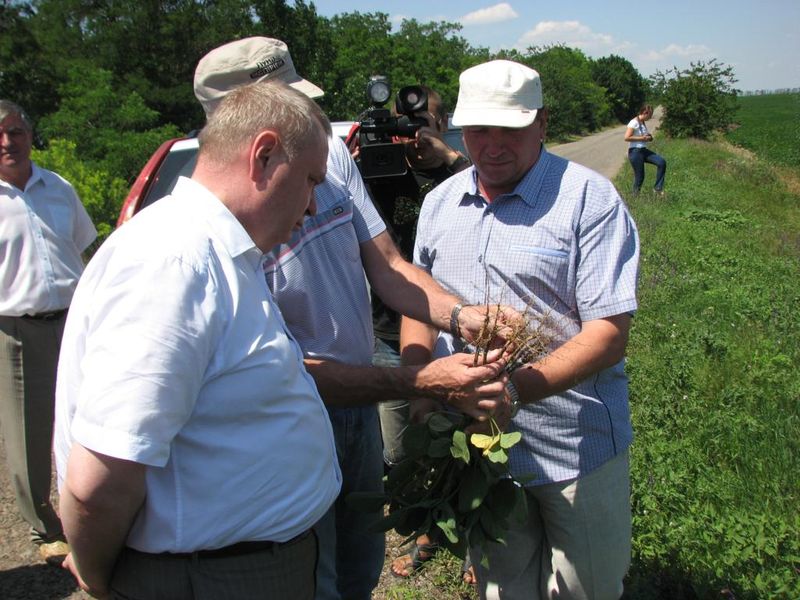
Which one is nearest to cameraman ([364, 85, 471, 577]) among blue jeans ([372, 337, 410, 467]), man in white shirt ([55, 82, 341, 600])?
blue jeans ([372, 337, 410, 467])

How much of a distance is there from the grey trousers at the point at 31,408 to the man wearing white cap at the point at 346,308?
195 centimetres

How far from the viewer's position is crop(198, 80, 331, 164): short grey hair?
1552 mm

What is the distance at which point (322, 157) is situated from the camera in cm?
168

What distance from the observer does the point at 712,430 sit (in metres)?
3.99

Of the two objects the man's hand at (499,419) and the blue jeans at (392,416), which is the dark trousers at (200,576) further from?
the blue jeans at (392,416)

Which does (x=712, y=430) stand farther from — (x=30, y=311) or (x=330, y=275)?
(x=30, y=311)

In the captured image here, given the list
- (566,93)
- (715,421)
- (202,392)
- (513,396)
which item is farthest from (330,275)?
(566,93)

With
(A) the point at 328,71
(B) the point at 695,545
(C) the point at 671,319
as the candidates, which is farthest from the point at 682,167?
(B) the point at 695,545

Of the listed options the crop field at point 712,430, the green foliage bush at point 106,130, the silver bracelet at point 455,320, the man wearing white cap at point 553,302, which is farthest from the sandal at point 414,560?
the green foliage bush at point 106,130

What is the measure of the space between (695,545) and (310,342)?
1.88 meters

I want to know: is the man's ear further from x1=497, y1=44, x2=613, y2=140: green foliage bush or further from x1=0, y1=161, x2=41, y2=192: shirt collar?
x1=497, y1=44, x2=613, y2=140: green foliage bush

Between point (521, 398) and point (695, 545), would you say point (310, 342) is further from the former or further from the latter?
point (695, 545)

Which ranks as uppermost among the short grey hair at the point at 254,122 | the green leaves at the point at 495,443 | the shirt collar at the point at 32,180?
the short grey hair at the point at 254,122

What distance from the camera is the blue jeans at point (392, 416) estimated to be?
367 centimetres
